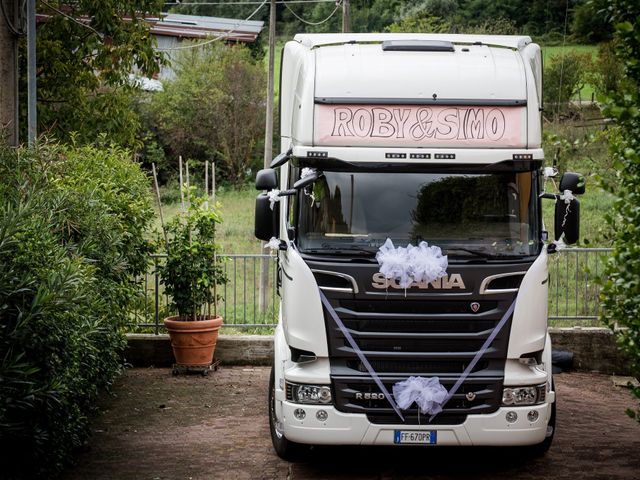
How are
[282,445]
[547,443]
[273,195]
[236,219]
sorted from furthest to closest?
[236,219] → [547,443] → [282,445] → [273,195]

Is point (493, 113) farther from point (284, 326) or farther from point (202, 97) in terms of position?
point (202, 97)

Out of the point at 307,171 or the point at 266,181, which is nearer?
the point at 307,171

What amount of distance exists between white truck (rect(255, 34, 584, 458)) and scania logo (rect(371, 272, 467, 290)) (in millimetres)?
12

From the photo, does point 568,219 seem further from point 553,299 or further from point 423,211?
point 553,299

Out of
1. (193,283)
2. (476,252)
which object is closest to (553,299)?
(193,283)

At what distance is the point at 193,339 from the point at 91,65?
8019 mm

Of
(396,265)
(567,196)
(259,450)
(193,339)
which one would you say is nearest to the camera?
(396,265)

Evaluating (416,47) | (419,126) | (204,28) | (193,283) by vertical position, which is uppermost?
(204,28)

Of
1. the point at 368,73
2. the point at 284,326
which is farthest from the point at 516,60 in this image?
the point at 284,326

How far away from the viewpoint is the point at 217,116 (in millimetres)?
46094

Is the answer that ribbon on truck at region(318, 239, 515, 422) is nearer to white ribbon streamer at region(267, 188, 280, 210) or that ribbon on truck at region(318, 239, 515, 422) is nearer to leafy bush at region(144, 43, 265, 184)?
white ribbon streamer at region(267, 188, 280, 210)

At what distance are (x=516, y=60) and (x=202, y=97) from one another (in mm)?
37474

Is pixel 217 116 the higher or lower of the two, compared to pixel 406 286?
higher

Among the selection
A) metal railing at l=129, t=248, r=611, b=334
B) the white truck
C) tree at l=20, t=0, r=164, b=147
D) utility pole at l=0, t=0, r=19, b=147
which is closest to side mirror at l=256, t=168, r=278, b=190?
the white truck
